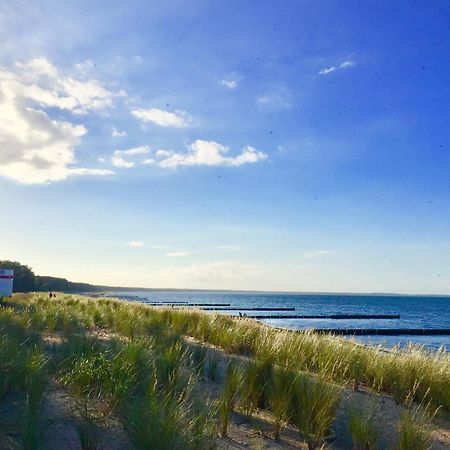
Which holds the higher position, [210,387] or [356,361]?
[356,361]

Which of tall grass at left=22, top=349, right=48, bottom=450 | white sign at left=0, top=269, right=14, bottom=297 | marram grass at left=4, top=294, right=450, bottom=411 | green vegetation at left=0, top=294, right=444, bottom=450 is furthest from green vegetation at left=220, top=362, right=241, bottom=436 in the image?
white sign at left=0, top=269, right=14, bottom=297


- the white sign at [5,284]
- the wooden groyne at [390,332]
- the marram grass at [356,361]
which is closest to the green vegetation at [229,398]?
the marram grass at [356,361]

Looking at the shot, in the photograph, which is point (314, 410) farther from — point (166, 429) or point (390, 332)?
point (390, 332)

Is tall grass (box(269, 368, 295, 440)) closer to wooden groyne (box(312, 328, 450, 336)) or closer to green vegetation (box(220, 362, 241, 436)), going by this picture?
green vegetation (box(220, 362, 241, 436))

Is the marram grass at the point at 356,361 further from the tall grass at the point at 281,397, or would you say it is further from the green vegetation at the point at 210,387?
the tall grass at the point at 281,397

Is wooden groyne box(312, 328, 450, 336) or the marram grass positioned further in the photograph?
wooden groyne box(312, 328, 450, 336)

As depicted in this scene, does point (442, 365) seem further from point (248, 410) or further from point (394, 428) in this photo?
point (248, 410)

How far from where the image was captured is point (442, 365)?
23.7ft

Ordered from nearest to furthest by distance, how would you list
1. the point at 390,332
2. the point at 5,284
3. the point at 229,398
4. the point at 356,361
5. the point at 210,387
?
the point at 229,398 → the point at 210,387 → the point at 356,361 → the point at 5,284 → the point at 390,332

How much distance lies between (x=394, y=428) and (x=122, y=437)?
10.7 ft

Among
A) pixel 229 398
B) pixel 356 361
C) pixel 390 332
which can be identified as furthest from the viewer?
pixel 390 332

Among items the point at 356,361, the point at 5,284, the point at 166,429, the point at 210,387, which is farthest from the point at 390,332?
the point at 166,429

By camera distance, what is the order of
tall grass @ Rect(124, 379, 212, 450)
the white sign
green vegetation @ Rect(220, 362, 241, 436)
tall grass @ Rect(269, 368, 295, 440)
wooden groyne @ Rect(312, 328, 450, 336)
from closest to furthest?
tall grass @ Rect(124, 379, 212, 450) → green vegetation @ Rect(220, 362, 241, 436) → tall grass @ Rect(269, 368, 295, 440) → the white sign → wooden groyne @ Rect(312, 328, 450, 336)

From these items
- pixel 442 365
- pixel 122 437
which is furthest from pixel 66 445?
pixel 442 365
